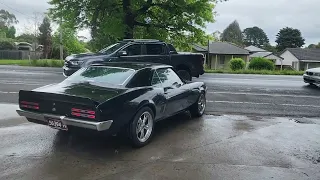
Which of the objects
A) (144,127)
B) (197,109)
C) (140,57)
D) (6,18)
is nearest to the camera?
(144,127)

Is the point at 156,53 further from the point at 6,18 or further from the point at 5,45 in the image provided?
the point at 6,18

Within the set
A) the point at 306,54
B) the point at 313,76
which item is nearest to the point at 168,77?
the point at 313,76

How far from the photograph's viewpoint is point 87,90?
513cm

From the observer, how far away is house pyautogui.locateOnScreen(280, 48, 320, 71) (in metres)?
51.1

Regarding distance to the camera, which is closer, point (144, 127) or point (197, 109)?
point (144, 127)

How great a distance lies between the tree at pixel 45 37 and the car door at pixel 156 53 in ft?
109

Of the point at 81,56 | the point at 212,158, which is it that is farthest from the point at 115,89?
the point at 81,56

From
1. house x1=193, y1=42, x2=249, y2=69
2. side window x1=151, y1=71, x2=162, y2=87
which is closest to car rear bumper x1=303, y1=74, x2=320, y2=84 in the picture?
side window x1=151, y1=71, x2=162, y2=87

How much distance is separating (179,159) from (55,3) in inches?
748

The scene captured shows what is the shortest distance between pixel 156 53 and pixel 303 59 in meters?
46.1

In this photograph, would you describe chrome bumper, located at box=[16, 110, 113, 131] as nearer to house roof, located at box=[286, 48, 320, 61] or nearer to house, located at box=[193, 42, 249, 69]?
house, located at box=[193, 42, 249, 69]

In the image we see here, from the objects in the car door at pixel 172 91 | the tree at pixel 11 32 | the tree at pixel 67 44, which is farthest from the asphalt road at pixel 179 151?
the tree at pixel 11 32

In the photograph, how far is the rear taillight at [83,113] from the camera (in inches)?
178

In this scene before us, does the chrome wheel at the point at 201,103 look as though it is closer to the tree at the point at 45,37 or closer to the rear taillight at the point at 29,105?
the rear taillight at the point at 29,105
